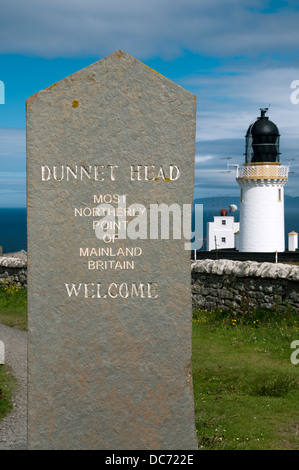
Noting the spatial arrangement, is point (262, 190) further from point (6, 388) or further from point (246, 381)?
point (6, 388)

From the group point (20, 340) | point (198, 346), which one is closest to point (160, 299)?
point (198, 346)

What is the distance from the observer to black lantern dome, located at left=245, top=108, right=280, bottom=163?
40.5 meters

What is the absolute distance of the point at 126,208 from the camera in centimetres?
592

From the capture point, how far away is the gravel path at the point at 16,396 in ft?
23.6

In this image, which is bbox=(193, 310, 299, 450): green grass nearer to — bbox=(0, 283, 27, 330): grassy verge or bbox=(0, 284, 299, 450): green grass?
bbox=(0, 284, 299, 450): green grass

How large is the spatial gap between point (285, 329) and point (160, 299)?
662 cm

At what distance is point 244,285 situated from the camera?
1359 cm

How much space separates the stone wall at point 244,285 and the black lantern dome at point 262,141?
2705 cm

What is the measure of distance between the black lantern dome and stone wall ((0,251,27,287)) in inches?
1007

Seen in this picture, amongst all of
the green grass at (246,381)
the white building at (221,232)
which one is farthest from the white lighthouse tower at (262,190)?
the green grass at (246,381)

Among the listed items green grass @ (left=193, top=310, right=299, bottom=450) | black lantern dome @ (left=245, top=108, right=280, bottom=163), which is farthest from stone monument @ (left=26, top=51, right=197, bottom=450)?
black lantern dome @ (left=245, top=108, right=280, bottom=163)
